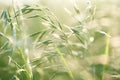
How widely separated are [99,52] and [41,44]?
563 mm

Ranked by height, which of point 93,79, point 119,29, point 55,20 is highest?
point 119,29

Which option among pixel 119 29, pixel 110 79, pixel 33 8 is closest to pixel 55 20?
pixel 33 8

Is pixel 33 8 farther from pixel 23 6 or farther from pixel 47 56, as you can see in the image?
pixel 47 56

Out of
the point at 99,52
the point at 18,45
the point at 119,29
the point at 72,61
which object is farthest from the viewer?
the point at 99,52

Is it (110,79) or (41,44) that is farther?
(110,79)

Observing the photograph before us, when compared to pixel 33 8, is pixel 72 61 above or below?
below

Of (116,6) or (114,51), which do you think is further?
(116,6)

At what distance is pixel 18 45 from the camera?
3.64ft

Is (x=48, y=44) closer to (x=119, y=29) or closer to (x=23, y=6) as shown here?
(x=23, y=6)

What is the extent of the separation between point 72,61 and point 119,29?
37 cm

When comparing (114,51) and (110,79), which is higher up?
(114,51)

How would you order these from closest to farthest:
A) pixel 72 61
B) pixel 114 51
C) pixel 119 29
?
1. pixel 72 61
2. pixel 114 51
3. pixel 119 29

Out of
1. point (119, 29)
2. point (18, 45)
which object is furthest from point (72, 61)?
point (119, 29)

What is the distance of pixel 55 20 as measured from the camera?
43.9 inches
